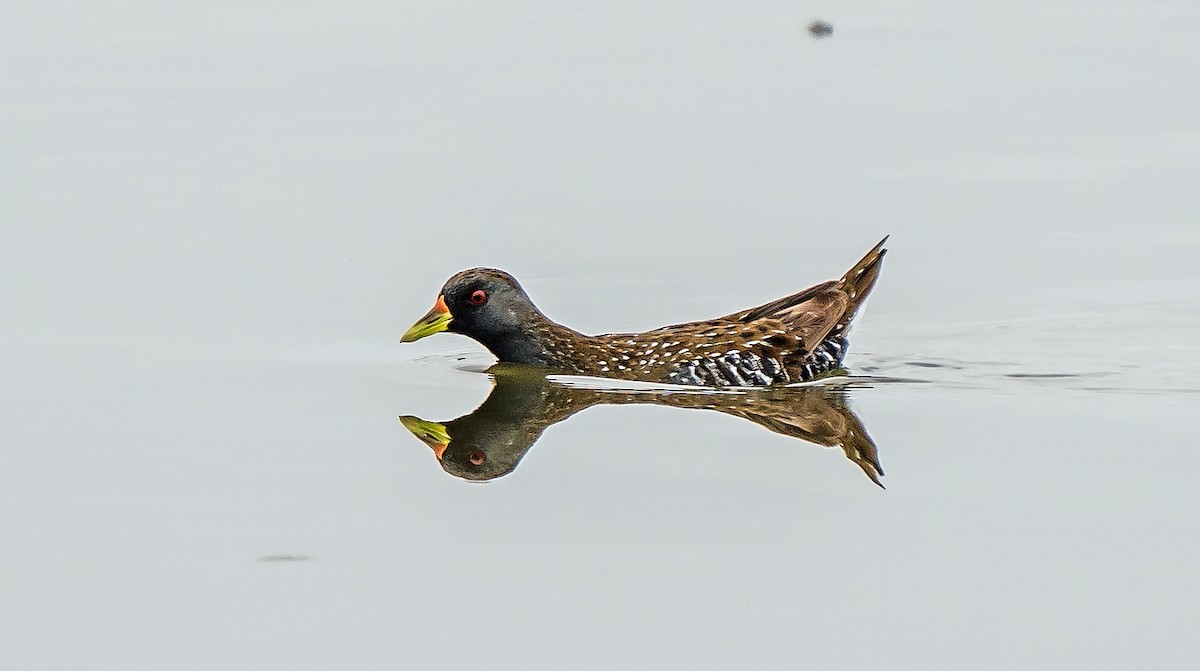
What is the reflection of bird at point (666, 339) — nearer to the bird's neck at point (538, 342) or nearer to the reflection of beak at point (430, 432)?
the bird's neck at point (538, 342)

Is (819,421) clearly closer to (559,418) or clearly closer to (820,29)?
(559,418)

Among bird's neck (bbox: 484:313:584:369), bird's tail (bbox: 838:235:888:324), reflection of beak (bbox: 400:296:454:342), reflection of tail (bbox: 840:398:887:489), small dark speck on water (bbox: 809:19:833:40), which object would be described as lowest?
reflection of tail (bbox: 840:398:887:489)

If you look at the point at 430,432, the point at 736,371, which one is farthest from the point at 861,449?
the point at 430,432

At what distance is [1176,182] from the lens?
14789 millimetres

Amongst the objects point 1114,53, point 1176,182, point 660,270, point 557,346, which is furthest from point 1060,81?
point 557,346

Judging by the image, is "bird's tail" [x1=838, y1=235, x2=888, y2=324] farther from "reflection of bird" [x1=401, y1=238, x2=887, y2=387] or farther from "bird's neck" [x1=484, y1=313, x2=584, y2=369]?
"bird's neck" [x1=484, y1=313, x2=584, y2=369]

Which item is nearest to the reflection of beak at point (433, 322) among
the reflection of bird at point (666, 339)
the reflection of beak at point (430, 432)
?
the reflection of bird at point (666, 339)

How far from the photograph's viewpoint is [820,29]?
19.0 meters

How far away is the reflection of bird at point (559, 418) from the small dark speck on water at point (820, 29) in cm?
761

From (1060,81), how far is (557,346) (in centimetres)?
678

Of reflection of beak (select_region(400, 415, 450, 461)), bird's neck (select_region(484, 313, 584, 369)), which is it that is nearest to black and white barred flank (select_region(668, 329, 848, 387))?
bird's neck (select_region(484, 313, 584, 369))

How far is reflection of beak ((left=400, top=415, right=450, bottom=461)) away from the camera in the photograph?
1045cm

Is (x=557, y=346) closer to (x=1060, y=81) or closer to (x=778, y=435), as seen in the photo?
(x=778, y=435)

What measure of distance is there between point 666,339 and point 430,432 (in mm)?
1705
